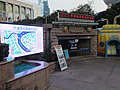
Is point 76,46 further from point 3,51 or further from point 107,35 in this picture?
point 3,51

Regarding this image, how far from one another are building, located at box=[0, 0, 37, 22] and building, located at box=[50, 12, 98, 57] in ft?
98.2

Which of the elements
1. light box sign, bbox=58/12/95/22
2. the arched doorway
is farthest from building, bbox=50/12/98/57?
the arched doorway

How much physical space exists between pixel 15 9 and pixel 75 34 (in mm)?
40348

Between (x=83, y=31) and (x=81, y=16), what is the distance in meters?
1.17

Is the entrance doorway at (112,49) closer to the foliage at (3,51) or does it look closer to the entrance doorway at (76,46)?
the entrance doorway at (76,46)

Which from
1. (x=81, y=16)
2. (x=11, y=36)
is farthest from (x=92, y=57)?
(x=11, y=36)

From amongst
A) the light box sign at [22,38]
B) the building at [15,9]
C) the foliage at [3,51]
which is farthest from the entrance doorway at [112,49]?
the building at [15,9]

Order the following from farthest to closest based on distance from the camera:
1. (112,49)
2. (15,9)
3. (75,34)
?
(15,9), (112,49), (75,34)

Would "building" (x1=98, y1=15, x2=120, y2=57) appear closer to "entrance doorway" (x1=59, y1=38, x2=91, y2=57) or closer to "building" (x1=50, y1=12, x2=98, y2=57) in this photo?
"building" (x1=50, y1=12, x2=98, y2=57)

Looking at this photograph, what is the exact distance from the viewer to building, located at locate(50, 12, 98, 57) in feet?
41.4

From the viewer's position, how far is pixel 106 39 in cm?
1606

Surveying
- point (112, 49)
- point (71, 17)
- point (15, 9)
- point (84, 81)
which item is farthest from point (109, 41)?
point (15, 9)

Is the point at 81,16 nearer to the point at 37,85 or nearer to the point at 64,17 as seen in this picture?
the point at 64,17

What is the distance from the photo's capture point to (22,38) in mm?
8781
